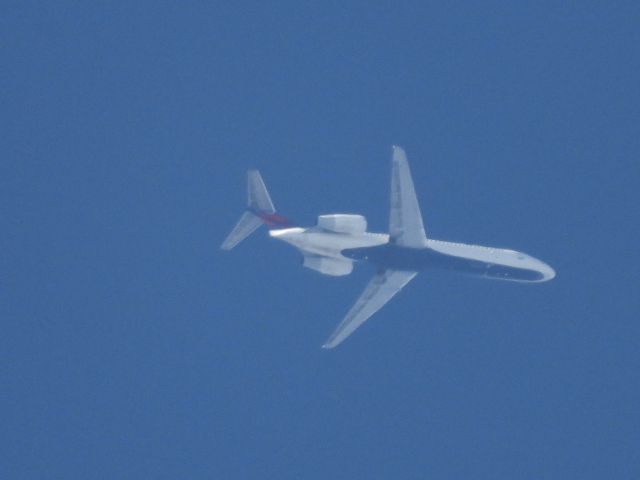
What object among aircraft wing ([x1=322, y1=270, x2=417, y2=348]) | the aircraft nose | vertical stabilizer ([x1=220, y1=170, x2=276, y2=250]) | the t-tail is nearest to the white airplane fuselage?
aircraft wing ([x1=322, y1=270, x2=417, y2=348])

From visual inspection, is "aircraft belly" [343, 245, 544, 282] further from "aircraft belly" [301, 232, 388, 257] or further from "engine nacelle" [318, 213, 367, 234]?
"engine nacelle" [318, 213, 367, 234]

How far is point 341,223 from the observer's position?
5219cm

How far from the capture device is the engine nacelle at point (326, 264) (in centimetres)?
5312

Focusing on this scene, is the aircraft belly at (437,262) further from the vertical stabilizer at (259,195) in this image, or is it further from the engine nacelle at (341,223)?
the vertical stabilizer at (259,195)

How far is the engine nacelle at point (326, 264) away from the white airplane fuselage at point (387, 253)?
0.07m

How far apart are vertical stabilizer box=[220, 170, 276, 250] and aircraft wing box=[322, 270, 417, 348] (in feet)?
31.8

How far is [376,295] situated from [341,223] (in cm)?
554

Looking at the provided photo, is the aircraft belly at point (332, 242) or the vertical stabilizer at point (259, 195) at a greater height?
the vertical stabilizer at point (259, 195)

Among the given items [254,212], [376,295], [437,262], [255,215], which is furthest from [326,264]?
[254,212]

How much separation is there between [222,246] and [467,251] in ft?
57.6

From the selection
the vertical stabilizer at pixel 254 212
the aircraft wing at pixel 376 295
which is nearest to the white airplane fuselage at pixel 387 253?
the aircraft wing at pixel 376 295

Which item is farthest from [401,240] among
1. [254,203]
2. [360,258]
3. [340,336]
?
[254,203]

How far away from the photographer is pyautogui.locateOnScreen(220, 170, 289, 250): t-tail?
58156 mm

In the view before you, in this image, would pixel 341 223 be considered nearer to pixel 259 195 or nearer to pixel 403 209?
pixel 403 209
